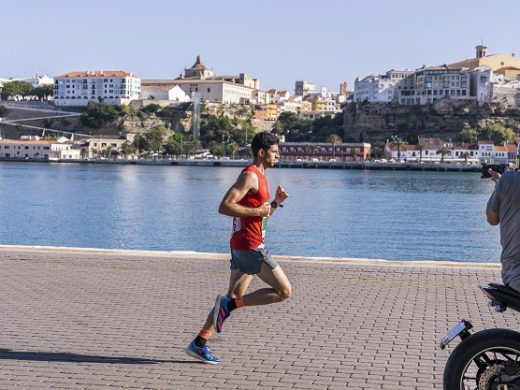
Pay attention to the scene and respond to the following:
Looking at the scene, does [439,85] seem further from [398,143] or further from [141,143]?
[141,143]

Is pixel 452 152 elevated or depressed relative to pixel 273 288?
elevated

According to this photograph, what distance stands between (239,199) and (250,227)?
239mm

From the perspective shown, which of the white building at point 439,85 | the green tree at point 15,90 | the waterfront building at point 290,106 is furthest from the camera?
the waterfront building at point 290,106

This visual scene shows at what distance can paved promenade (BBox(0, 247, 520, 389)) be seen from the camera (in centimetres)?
597

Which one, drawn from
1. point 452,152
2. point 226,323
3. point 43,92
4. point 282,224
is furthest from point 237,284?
point 43,92

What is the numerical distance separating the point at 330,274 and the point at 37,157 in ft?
494

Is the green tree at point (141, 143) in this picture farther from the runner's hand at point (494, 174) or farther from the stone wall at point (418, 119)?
the runner's hand at point (494, 174)

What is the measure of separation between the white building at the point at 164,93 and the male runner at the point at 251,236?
6399 inches

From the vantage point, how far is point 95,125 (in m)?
156

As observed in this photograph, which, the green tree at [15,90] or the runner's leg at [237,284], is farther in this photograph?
the green tree at [15,90]

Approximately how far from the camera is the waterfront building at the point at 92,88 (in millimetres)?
165000

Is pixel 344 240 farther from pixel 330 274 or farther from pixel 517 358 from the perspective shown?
pixel 517 358

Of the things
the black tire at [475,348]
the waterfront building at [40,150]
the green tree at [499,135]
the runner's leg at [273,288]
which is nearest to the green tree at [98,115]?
the waterfront building at [40,150]

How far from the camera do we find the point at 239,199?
20.5 feet
